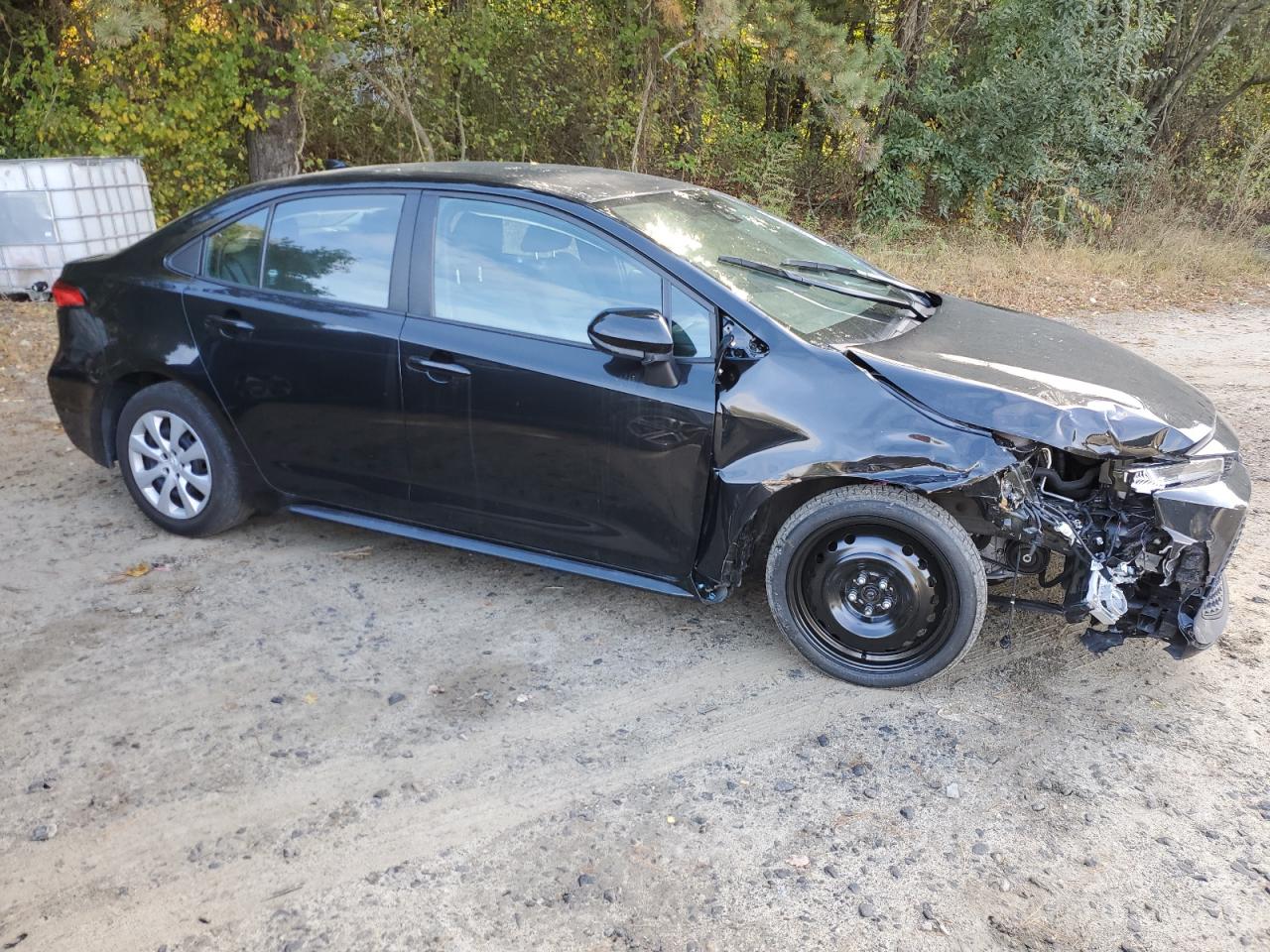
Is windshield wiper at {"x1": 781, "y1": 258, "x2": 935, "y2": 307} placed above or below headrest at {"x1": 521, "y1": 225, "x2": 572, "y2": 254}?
below

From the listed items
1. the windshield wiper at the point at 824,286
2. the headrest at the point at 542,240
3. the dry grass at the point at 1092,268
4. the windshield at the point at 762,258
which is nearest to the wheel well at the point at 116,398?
the headrest at the point at 542,240

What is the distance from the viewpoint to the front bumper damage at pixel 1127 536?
3.36 metres

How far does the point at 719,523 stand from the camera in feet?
12.1

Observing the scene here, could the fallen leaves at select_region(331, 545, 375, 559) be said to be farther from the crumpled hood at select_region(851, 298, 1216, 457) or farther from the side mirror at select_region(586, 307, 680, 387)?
the crumpled hood at select_region(851, 298, 1216, 457)

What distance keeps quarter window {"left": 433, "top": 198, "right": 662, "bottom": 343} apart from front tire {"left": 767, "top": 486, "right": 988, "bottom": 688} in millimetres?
1022

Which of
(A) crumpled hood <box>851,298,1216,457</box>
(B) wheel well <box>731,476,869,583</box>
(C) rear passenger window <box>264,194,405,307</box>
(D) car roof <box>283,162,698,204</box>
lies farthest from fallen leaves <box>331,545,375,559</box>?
(A) crumpled hood <box>851,298,1216,457</box>

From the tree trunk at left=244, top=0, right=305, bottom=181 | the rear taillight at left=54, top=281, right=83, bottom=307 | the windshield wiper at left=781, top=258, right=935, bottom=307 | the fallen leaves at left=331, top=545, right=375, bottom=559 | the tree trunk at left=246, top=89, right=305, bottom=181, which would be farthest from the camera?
the tree trunk at left=246, top=89, right=305, bottom=181

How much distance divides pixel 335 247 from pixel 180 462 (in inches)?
50.9

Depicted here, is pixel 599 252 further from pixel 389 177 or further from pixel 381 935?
pixel 381 935

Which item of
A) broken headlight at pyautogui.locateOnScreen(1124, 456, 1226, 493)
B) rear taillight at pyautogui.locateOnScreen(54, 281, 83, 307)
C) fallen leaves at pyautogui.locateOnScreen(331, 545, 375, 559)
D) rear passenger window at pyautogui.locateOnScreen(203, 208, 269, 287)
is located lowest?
fallen leaves at pyautogui.locateOnScreen(331, 545, 375, 559)

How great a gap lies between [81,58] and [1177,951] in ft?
39.8

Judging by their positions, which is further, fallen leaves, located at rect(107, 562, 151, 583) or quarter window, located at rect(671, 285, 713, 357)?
fallen leaves, located at rect(107, 562, 151, 583)

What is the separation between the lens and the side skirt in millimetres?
3906

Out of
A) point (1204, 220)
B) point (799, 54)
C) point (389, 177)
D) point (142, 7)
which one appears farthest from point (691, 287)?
point (1204, 220)
